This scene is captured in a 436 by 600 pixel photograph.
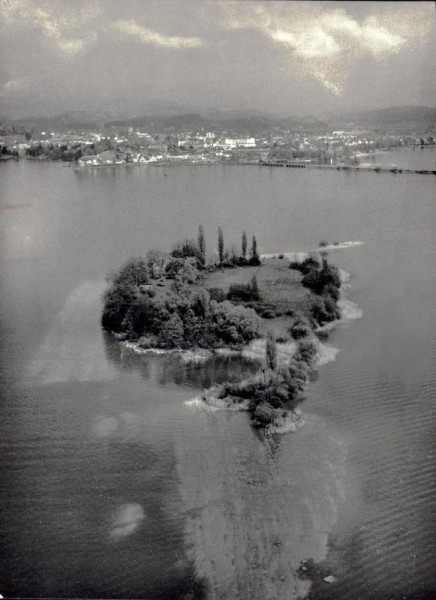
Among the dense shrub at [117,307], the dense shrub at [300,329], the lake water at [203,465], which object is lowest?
the lake water at [203,465]

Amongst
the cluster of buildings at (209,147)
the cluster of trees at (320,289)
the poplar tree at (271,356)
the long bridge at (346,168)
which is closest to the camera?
the poplar tree at (271,356)

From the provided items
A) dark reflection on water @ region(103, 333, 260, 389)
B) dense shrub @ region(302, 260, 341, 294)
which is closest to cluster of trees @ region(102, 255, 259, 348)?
dark reflection on water @ region(103, 333, 260, 389)

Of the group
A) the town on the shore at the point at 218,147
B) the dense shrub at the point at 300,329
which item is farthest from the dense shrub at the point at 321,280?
the town on the shore at the point at 218,147

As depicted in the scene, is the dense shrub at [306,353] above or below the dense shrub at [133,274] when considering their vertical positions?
below

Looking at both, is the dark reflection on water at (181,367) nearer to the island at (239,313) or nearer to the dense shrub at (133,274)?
the island at (239,313)

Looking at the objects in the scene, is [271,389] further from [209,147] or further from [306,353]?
[209,147]

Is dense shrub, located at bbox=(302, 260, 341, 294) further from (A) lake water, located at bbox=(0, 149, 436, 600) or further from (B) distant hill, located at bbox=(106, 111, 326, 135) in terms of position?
(B) distant hill, located at bbox=(106, 111, 326, 135)

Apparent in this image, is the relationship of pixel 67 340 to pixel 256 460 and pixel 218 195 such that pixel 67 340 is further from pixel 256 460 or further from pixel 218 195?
pixel 218 195
